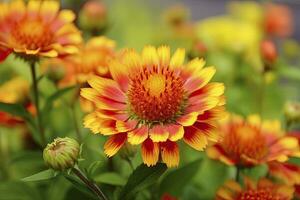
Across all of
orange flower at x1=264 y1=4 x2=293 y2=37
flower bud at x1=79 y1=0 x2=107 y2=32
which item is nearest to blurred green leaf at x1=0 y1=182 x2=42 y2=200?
flower bud at x1=79 y1=0 x2=107 y2=32

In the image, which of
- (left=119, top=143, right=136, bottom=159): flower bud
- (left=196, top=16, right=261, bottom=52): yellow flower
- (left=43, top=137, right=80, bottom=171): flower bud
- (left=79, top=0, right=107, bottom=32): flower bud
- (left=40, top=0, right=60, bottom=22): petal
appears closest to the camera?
(left=43, top=137, right=80, bottom=171): flower bud

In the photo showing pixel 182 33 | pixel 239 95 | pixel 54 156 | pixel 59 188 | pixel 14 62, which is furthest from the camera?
pixel 182 33

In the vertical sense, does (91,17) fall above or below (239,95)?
above

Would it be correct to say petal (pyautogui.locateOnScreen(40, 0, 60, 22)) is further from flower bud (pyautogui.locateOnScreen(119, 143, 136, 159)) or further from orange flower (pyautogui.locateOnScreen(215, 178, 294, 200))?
orange flower (pyautogui.locateOnScreen(215, 178, 294, 200))

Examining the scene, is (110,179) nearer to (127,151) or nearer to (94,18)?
(127,151)

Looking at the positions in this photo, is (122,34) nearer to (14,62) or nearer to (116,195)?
(14,62)

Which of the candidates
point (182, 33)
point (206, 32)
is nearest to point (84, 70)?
point (182, 33)
